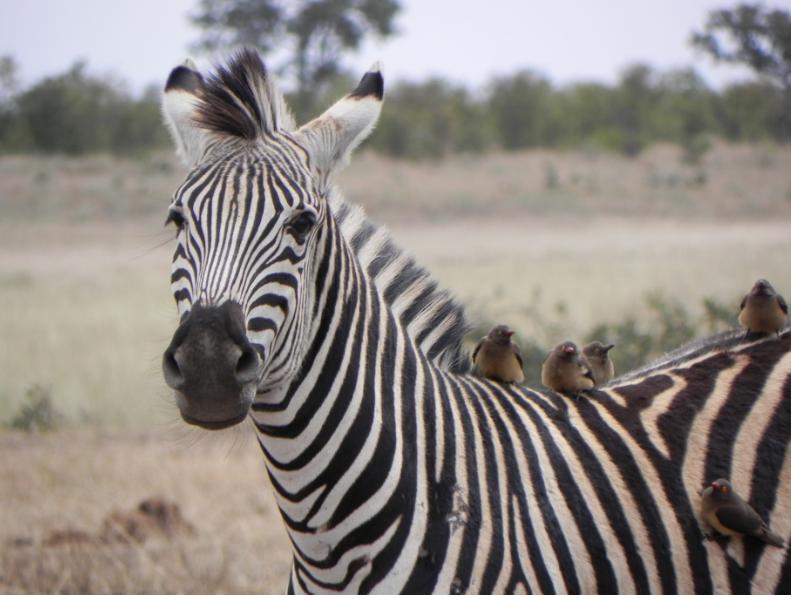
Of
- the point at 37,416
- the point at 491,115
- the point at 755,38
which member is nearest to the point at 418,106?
the point at 491,115

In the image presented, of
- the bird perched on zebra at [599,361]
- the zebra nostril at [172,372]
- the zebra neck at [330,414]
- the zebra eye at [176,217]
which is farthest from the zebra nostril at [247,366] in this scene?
the bird perched on zebra at [599,361]

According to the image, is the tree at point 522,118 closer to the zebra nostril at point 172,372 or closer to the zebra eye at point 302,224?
the zebra eye at point 302,224

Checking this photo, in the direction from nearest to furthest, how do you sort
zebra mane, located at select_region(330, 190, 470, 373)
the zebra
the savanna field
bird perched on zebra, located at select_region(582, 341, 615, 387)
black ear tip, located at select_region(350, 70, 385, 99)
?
the zebra
black ear tip, located at select_region(350, 70, 385, 99)
zebra mane, located at select_region(330, 190, 470, 373)
bird perched on zebra, located at select_region(582, 341, 615, 387)
the savanna field

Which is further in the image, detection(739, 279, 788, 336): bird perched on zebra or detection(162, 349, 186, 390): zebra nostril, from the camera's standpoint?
detection(739, 279, 788, 336): bird perched on zebra

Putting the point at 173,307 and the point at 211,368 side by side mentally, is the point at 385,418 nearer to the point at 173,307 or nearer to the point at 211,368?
the point at 211,368

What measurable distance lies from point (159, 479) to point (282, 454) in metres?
5.81

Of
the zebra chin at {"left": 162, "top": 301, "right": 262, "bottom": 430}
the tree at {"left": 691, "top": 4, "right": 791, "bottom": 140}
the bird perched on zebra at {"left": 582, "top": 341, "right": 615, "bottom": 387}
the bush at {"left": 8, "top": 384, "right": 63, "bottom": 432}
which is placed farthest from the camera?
the tree at {"left": 691, "top": 4, "right": 791, "bottom": 140}

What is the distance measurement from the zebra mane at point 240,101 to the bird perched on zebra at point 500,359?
1171 mm

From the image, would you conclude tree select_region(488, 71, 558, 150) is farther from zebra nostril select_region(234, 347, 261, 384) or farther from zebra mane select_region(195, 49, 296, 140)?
zebra nostril select_region(234, 347, 261, 384)

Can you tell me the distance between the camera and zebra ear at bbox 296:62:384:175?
3498mm

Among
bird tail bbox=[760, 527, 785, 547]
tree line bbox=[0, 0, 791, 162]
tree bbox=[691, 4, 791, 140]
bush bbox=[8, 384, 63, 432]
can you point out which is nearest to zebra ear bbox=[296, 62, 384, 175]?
bird tail bbox=[760, 527, 785, 547]

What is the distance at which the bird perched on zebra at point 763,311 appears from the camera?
3.98 m

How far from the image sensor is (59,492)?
8.38 metres

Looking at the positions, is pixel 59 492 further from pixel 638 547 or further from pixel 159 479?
pixel 638 547
